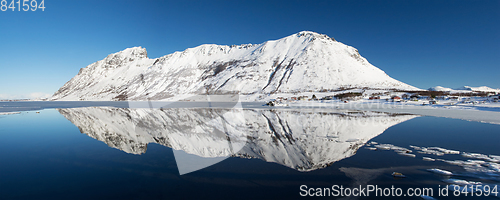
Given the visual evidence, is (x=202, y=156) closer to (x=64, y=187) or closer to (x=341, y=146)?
(x=64, y=187)

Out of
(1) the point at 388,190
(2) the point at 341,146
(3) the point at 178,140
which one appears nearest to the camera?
(1) the point at 388,190

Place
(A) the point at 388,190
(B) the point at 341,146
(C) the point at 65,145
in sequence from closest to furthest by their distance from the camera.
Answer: (A) the point at 388,190 → (B) the point at 341,146 → (C) the point at 65,145

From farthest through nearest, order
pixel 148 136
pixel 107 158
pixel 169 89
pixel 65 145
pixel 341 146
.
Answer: pixel 169 89 → pixel 148 136 → pixel 65 145 → pixel 341 146 → pixel 107 158

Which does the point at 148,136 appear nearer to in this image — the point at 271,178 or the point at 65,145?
the point at 65,145

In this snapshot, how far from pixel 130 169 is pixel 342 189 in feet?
32.1

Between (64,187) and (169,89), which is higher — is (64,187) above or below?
below

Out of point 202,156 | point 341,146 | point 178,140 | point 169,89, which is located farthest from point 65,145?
point 169,89

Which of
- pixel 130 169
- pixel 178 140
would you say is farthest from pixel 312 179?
pixel 178 140

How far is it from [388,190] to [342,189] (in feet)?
5.42

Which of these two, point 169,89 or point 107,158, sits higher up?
point 169,89

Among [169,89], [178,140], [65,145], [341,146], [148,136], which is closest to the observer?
[341,146]

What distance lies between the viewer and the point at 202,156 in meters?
12.7

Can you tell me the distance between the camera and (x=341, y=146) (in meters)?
14.2

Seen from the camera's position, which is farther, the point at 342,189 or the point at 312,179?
the point at 312,179
